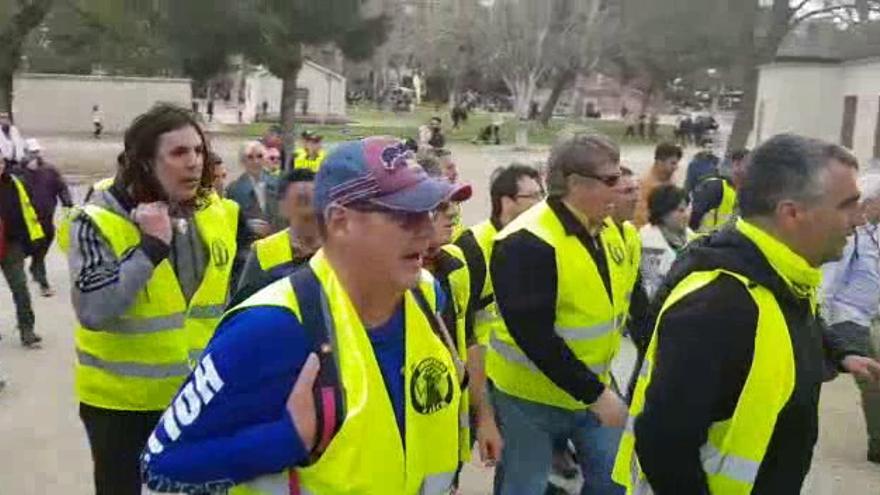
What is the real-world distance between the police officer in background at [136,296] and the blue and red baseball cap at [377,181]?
141cm

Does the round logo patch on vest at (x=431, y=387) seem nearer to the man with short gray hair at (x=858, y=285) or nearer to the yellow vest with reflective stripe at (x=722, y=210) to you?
the man with short gray hair at (x=858, y=285)

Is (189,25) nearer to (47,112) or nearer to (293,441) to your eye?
(47,112)

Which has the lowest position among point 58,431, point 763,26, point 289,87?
point 58,431

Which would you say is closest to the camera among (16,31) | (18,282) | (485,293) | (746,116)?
(485,293)

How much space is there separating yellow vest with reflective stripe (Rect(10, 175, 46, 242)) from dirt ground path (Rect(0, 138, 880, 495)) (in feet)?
2.95

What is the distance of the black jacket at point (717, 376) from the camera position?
2764 millimetres

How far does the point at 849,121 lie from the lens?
848 inches

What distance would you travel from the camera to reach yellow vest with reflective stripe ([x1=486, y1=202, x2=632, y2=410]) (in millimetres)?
4430

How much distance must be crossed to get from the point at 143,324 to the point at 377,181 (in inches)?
69.1

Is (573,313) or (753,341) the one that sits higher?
(753,341)

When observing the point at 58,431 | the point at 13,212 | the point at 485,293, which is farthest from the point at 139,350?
the point at 13,212

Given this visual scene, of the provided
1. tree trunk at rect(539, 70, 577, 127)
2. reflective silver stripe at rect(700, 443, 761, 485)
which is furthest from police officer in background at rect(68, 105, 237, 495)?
tree trunk at rect(539, 70, 577, 127)

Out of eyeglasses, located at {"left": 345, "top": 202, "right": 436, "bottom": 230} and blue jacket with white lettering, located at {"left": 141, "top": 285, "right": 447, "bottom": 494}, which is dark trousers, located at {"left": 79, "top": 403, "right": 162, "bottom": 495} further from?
eyeglasses, located at {"left": 345, "top": 202, "right": 436, "bottom": 230}

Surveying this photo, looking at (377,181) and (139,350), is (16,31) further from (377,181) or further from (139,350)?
(377,181)
